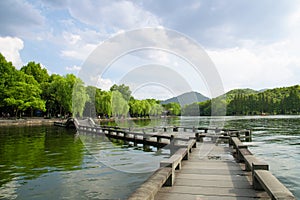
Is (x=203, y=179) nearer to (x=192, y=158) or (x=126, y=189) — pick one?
(x=126, y=189)

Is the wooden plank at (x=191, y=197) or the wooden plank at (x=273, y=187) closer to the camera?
the wooden plank at (x=273, y=187)

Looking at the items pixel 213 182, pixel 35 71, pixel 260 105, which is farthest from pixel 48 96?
pixel 260 105

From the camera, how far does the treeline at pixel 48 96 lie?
160 feet

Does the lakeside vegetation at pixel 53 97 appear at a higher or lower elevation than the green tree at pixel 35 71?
lower

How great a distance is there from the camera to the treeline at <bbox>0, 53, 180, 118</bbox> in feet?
160

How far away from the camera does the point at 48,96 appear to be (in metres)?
61.6

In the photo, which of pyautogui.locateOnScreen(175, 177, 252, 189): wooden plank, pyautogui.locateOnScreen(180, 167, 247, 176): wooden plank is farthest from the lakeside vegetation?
pyautogui.locateOnScreen(175, 177, 252, 189): wooden plank

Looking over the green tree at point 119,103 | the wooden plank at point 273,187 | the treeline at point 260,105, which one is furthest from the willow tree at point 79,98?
the treeline at point 260,105

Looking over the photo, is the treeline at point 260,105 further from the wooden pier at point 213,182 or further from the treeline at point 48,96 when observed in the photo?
the wooden pier at point 213,182

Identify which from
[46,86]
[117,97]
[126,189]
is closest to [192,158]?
[126,189]

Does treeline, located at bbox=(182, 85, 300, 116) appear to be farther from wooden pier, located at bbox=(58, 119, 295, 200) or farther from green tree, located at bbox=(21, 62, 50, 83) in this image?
wooden pier, located at bbox=(58, 119, 295, 200)

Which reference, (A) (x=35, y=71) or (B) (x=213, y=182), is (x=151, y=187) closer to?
(B) (x=213, y=182)

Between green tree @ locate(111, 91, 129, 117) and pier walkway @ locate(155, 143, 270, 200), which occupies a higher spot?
green tree @ locate(111, 91, 129, 117)

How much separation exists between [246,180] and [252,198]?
1.47 metres
